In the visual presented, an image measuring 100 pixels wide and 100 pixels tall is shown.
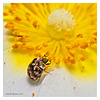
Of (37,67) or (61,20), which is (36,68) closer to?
Result: (37,67)

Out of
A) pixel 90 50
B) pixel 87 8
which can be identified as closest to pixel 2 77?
pixel 90 50

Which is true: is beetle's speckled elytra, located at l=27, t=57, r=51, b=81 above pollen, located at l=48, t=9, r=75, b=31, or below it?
below

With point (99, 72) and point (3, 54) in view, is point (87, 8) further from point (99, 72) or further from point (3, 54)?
point (3, 54)

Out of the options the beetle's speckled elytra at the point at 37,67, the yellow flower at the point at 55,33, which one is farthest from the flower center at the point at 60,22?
the beetle's speckled elytra at the point at 37,67

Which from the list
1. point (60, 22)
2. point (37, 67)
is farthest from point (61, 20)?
point (37, 67)

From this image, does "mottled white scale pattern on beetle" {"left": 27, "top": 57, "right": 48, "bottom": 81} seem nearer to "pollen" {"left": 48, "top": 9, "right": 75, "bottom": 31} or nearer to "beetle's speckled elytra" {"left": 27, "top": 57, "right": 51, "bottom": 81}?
"beetle's speckled elytra" {"left": 27, "top": 57, "right": 51, "bottom": 81}

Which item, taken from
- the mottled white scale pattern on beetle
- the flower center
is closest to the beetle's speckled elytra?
the mottled white scale pattern on beetle
